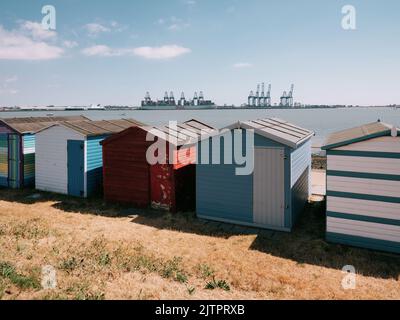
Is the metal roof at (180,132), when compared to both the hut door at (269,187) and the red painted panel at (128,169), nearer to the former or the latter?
the red painted panel at (128,169)

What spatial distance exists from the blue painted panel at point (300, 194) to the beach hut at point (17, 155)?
13350 mm

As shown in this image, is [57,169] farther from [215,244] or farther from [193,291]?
[193,291]

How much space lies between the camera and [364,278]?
862cm

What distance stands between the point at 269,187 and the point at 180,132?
5.45 metres

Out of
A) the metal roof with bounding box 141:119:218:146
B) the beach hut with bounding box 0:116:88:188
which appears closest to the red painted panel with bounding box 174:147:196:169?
the metal roof with bounding box 141:119:218:146

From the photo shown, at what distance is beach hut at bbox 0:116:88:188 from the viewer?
718 inches

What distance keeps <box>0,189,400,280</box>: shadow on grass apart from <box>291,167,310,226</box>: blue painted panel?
31cm

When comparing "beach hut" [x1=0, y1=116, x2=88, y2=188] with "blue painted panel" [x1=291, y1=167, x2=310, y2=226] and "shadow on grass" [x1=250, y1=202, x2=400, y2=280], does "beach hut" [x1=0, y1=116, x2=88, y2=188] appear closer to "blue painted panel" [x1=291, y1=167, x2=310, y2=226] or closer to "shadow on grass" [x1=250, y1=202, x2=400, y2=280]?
"shadow on grass" [x1=250, y1=202, x2=400, y2=280]

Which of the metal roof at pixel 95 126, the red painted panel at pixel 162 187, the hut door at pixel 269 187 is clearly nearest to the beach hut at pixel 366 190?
the hut door at pixel 269 187

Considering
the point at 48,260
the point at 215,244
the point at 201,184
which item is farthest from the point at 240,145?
the point at 48,260

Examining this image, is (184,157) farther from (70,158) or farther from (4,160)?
(4,160)

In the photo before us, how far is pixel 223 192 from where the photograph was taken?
41.8 feet
